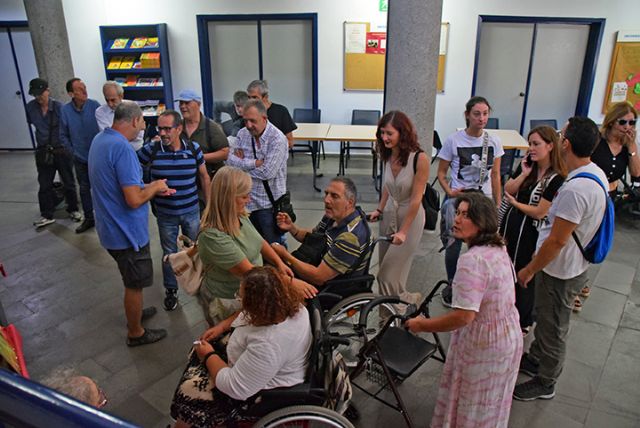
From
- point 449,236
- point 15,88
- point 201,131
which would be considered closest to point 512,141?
point 449,236

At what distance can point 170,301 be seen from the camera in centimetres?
361

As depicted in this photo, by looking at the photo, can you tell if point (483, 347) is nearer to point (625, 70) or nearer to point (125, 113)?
point (125, 113)

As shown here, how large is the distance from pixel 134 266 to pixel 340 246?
1.38 m

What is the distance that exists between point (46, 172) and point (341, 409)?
4.76 metres

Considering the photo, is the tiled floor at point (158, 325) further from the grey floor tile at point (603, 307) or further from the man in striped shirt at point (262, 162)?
the man in striped shirt at point (262, 162)

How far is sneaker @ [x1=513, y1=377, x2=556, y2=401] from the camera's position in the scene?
2.65 meters

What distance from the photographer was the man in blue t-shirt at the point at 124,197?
272 centimetres

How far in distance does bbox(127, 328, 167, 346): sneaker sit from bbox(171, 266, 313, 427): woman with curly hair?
1.25m

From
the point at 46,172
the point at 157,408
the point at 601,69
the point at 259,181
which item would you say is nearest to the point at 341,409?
the point at 157,408

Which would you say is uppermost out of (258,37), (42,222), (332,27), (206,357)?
(332,27)

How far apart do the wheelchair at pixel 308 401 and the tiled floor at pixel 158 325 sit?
0.63 metres

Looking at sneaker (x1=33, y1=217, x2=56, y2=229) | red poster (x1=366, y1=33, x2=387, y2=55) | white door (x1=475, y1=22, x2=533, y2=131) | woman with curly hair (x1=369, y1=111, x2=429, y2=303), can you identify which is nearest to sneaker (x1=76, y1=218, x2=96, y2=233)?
sneaker (x1=33, y1=217, x2=56, y2=229)

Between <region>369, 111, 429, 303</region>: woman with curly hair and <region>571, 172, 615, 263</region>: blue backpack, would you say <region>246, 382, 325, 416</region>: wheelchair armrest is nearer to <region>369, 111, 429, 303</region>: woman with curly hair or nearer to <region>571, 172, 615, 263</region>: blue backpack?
<region>369, 111, 429, 303</region>: woman with curly hair

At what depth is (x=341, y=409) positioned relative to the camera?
2.08m
